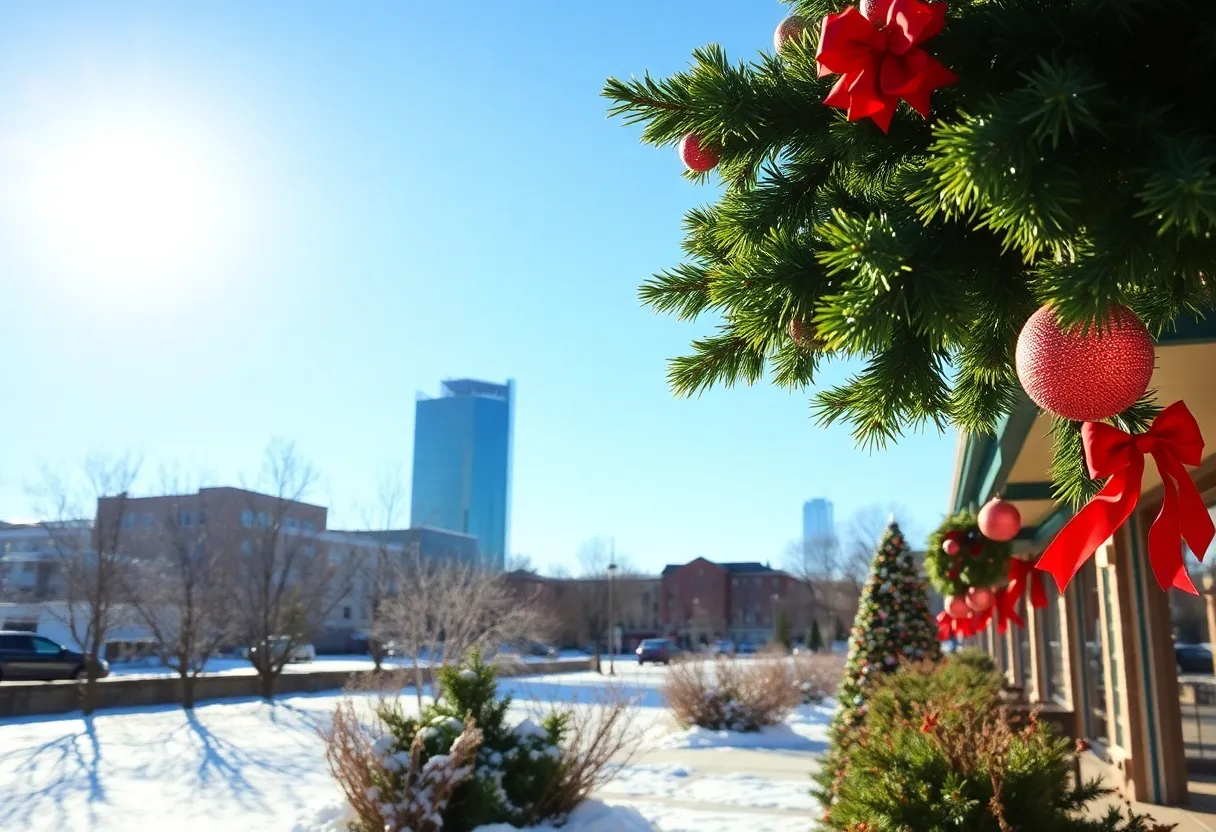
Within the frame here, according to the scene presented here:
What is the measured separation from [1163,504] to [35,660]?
26.4m

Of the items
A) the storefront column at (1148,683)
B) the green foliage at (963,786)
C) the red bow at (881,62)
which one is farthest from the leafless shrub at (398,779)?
the storefront column at (1148,683)

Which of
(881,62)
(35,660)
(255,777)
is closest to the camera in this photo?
(881,62)

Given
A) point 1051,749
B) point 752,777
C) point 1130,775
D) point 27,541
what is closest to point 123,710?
point 27,541

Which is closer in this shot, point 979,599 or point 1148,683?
point 1148,683

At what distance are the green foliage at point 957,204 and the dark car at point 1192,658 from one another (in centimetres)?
775

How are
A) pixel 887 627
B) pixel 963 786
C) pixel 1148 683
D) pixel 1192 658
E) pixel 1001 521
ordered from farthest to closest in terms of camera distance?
pixel 887 627 < pixel 1192 658 < pixel 1148 683 < pixel 1001 521 < pixel 963 786

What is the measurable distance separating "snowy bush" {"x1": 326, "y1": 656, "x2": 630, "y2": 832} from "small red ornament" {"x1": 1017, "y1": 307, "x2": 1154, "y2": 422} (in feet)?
17.3

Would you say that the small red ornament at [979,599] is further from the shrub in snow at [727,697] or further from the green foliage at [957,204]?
the green foliage at [957,204]

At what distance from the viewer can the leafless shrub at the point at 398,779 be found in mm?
6102

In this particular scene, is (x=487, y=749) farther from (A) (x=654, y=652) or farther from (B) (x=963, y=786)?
(A) (x=654, y=652)

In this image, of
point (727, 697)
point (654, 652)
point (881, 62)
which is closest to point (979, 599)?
point (727, 697)

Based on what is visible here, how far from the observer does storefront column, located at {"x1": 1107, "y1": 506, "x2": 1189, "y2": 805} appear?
785 cm

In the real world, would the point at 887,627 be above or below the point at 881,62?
below

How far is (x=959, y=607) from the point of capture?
1039 cm
